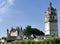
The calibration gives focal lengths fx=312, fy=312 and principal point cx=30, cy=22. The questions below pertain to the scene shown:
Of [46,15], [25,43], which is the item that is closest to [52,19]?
[46,15]

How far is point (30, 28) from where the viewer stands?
12400 cm

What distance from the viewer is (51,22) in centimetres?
12556

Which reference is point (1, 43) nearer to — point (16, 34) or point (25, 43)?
point (16, 34)

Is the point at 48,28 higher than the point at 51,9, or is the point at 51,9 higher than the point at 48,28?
the point at 51,9

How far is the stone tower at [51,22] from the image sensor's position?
12412 centimetres

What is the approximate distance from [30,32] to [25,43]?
5576 cm

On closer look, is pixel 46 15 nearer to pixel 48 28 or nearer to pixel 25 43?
pixel 48 28

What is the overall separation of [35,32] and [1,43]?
14812mm

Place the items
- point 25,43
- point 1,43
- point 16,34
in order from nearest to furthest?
point 25,43 < point 1,43 < point 16,34

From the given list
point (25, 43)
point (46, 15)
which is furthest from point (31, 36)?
point (25, 43)

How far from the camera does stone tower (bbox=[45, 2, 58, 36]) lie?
12412 cm

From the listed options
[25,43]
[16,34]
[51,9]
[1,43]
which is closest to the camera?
[25,43]

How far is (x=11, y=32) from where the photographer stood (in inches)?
5797

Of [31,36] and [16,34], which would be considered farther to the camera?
[16,34]
